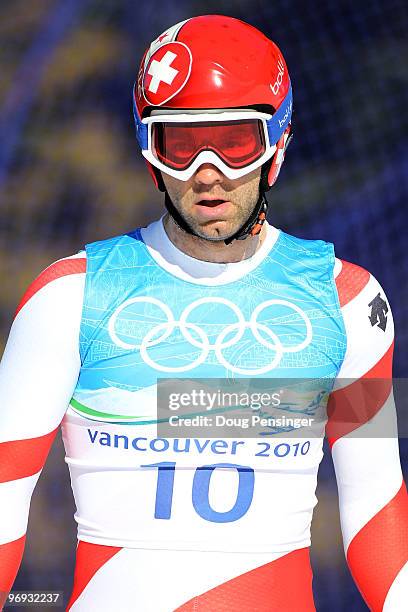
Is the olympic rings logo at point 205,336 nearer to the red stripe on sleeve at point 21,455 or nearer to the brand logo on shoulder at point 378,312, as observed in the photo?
the brand logo on shoulder at point 378,312

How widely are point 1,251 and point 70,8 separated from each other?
0.87 meters

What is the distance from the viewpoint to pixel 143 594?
8.75 ft

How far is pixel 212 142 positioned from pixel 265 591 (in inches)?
36.1

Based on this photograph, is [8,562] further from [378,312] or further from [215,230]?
[378,312]

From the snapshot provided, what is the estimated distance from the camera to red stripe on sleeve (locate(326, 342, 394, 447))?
2828 mm

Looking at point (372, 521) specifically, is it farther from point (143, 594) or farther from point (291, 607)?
point (143, 594)

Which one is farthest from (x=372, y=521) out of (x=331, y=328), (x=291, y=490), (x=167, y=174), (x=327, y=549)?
(x=327, y=549)

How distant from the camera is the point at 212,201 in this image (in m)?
2.70

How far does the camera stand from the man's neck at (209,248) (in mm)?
2809

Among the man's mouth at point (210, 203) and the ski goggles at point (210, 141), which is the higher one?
the ski goggles at point (210, 141)

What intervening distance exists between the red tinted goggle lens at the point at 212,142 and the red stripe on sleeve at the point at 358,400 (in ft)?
1.73

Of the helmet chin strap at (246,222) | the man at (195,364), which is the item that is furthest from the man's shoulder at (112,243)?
the helmet chin strap at (246,222)

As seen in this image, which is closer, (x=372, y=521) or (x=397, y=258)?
(x=372, y=521)

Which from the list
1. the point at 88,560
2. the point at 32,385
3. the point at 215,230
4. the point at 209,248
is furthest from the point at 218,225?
the point at 88,560
